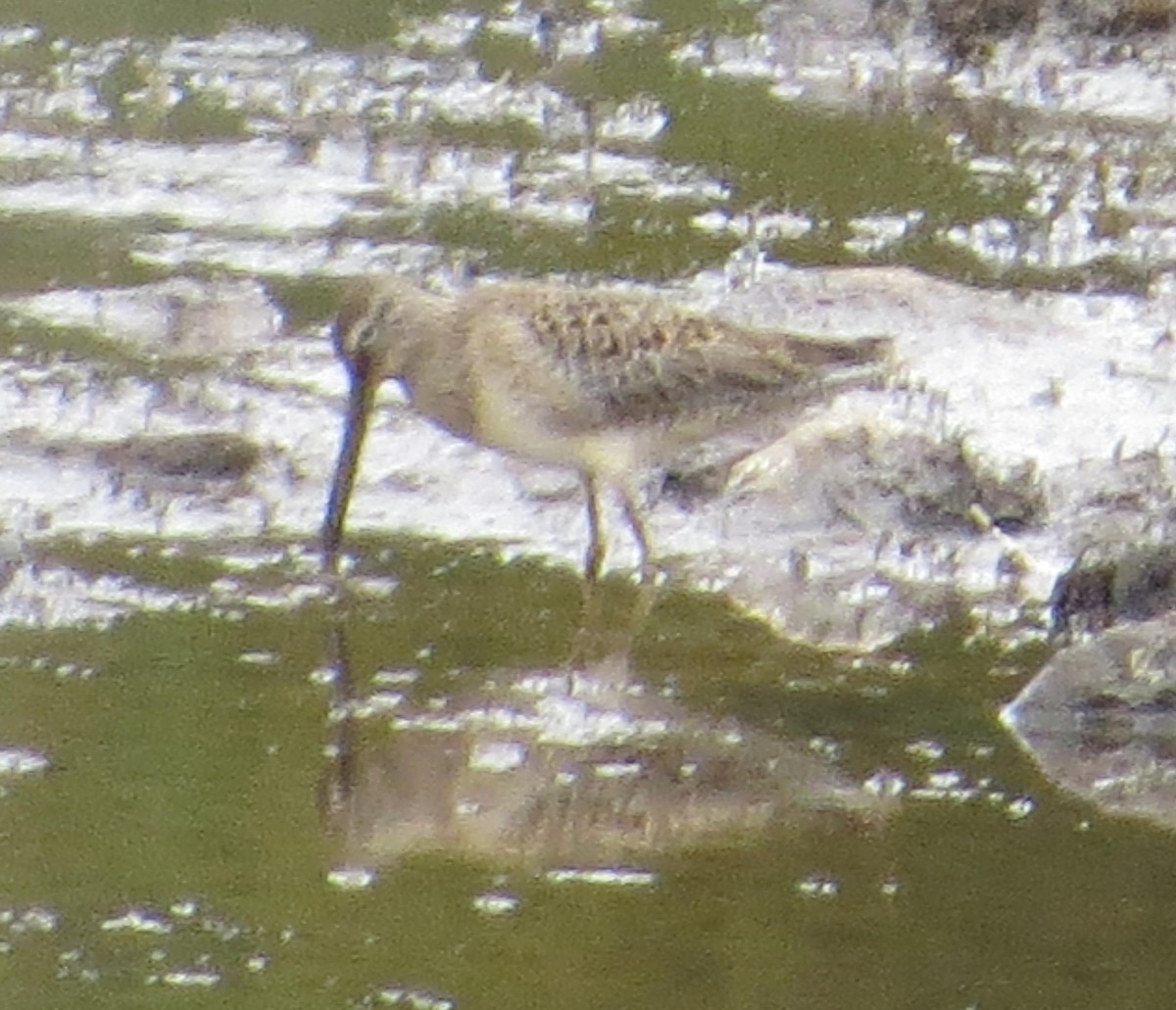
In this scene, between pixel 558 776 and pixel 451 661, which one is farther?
pixel 451 661

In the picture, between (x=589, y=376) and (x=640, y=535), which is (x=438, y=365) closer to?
(x=589, y=376)

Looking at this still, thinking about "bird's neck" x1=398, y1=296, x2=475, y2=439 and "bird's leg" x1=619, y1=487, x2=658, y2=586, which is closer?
"bird's leg" x1=619, y1=487, x2=658, y2=586

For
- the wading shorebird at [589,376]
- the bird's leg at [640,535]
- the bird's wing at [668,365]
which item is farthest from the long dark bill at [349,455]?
the bird's leg at [640,535]

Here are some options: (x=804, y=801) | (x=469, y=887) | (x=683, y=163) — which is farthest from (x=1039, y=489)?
(x=683, y=163)

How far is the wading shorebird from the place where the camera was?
7.05 m

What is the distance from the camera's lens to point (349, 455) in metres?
7.16

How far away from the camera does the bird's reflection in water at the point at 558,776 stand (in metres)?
5.62

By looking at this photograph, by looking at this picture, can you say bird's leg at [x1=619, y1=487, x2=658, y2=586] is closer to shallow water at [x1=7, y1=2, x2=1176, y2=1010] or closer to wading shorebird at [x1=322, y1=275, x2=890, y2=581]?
wading shorebird at [x1=322, y1=275, x2=890, y2=581]

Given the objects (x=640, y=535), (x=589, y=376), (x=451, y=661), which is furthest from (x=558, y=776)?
(x=589, y=376)

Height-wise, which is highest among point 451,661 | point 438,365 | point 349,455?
point 438,365

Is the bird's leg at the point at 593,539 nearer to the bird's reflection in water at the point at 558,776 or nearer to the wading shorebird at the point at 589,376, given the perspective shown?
the wading shorebird at the point at 589,376

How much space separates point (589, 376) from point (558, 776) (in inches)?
55.2

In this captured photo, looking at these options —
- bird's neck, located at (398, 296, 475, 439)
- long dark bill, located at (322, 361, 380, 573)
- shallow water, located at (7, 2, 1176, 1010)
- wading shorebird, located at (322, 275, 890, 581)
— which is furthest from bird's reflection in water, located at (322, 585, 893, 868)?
bird's neck, located at (398, 296, 475, 439)

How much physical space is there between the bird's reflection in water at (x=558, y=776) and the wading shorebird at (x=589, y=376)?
0.76 m
